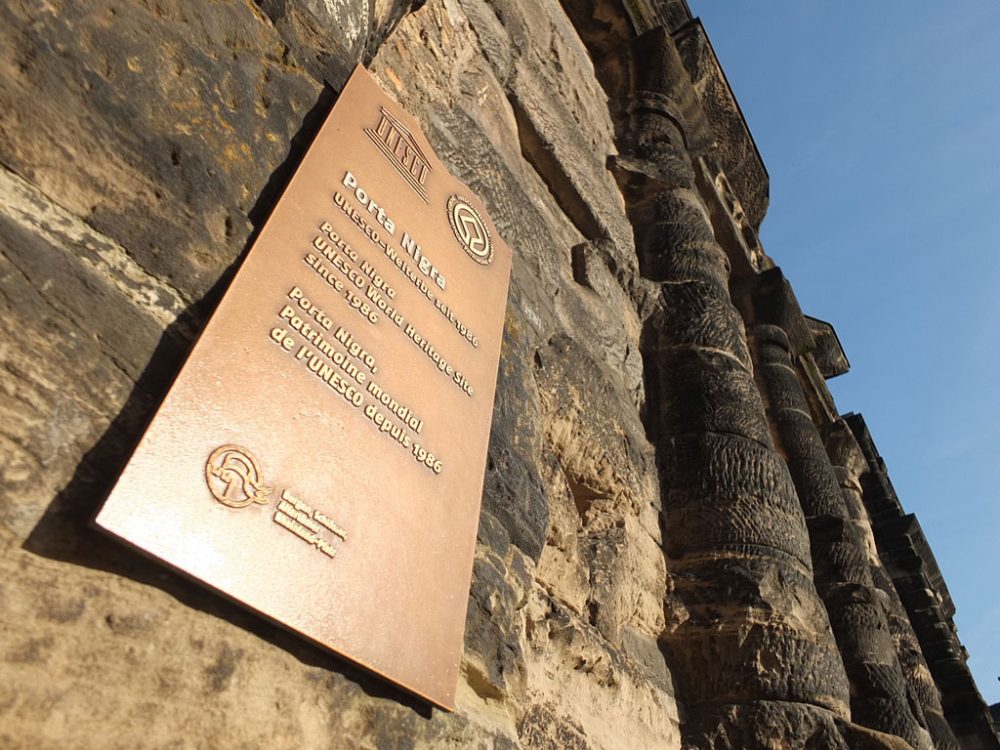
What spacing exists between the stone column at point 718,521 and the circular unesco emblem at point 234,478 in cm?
231

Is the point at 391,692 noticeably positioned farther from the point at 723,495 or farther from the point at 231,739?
the point at 723,495

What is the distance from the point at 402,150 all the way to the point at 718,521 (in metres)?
2.24

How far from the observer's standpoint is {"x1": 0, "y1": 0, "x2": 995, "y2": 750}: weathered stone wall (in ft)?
2.67

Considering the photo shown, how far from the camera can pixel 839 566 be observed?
4.77 metres

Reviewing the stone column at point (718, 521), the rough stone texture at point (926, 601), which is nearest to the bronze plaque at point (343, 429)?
the stone column at point (718, 521)

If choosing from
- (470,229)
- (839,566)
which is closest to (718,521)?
(470,229)

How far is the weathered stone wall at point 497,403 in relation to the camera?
2.67 ft

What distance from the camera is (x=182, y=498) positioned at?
0.87 metres

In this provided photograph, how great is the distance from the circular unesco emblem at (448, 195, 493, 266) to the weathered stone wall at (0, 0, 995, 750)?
0.29m

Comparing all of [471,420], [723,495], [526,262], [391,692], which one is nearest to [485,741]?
[391,692]

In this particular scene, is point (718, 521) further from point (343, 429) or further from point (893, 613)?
point (893, 613)

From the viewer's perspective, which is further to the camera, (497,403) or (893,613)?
(893,613)

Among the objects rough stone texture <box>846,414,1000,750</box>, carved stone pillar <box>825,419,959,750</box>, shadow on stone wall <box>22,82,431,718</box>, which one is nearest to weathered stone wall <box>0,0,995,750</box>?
shadow on stone wall <box>22,82,431,718</box>

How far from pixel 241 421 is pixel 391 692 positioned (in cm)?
49
